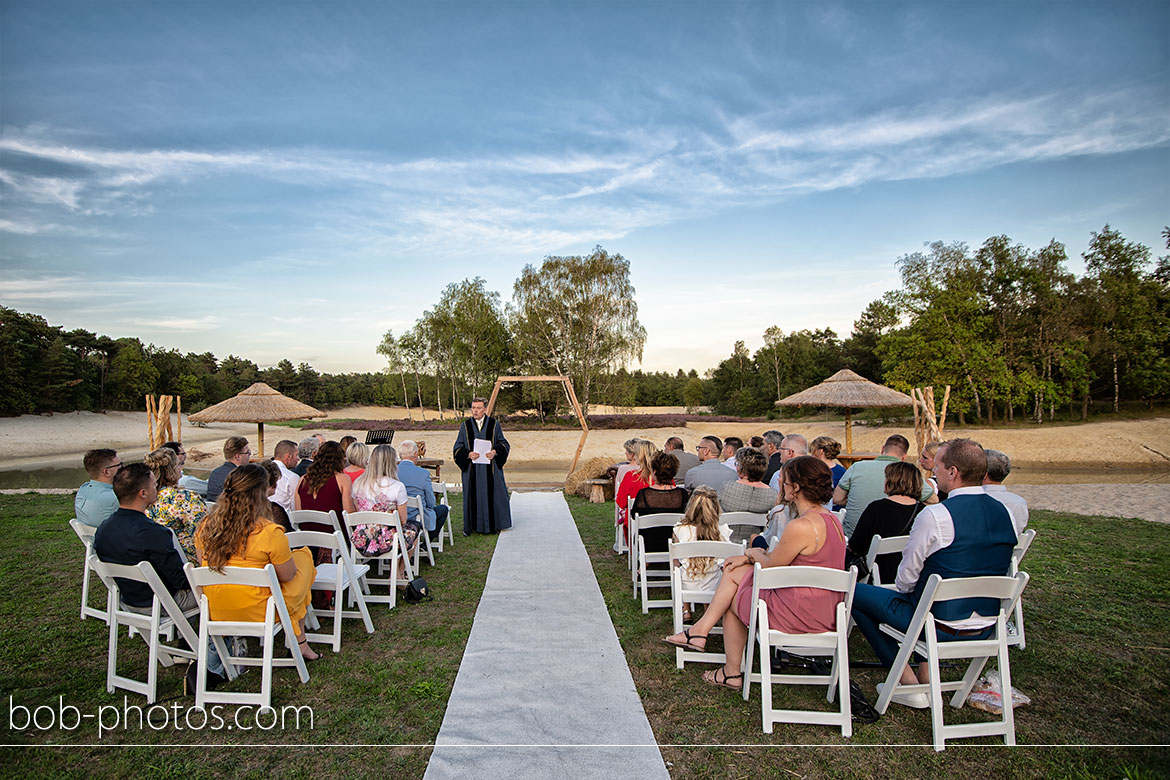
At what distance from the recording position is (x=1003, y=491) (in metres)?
4.53

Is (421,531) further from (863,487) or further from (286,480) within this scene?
(863,487)

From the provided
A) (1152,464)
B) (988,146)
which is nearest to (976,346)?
(1152,464)

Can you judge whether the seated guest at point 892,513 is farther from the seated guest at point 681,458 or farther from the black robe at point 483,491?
the black robe at point 483,491

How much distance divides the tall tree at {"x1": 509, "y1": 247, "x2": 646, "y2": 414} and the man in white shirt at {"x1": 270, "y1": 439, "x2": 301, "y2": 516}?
1140 inches

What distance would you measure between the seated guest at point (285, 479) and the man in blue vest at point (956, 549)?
197 inches

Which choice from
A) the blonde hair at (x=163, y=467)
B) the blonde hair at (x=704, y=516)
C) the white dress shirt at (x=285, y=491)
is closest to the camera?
the blonde hair at (x=704, y=516)

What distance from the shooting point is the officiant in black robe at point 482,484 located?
27.5 feet

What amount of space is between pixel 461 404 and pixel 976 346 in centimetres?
3652

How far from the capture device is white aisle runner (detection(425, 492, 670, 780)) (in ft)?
9.12

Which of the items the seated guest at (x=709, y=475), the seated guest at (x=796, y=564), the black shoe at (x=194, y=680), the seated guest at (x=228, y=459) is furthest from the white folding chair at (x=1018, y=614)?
the seated guest at (x=228, y=459)

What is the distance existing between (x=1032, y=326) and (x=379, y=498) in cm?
3623

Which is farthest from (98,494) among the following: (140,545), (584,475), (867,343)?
(867,343)

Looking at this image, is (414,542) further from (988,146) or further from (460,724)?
(988,146)

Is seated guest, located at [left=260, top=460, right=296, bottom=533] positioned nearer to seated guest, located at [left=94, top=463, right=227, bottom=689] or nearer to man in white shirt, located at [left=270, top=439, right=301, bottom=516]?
man in white shirt, located at [left=270, top=439, right=301, bottom=516]
